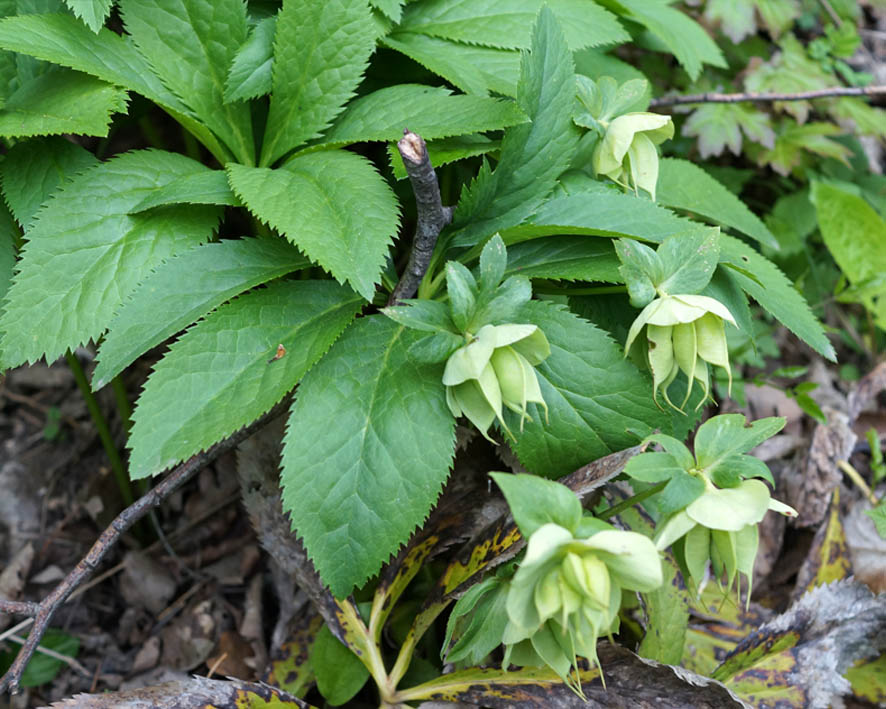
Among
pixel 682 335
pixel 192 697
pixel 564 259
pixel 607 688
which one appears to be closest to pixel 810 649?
pixel 607 688

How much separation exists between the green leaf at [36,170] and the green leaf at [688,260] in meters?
0.86

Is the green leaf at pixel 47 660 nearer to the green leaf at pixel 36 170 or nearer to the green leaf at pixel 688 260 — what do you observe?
the green leaf at pixel 36 170

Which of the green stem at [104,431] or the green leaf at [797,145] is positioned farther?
the green leaf at [797,145]

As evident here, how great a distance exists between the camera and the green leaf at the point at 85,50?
1.00 meters

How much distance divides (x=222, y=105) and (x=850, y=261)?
4.96 feet

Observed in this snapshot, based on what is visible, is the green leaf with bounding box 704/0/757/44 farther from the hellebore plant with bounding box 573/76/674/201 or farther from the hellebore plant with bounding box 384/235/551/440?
the hellebore plant with bounding box 384/235/551/440

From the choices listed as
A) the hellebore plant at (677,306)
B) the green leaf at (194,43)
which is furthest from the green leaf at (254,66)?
the hellebore plant at (677,306)

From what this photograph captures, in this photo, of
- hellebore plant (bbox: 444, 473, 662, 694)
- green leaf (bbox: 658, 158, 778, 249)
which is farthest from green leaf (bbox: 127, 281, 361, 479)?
green leaf (bbox: 658, 158, 778, 249)

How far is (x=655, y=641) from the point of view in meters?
1.19

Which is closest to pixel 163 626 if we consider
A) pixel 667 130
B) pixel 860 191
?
pixel 667 130

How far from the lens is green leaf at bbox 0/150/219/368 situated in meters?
0.98

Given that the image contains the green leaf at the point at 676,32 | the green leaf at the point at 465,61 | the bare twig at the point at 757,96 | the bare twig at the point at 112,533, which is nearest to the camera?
the bare twig at the point at 112,533

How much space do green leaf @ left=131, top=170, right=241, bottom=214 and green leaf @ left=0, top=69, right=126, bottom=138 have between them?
10 cm

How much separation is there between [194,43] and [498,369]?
0.72 metres
